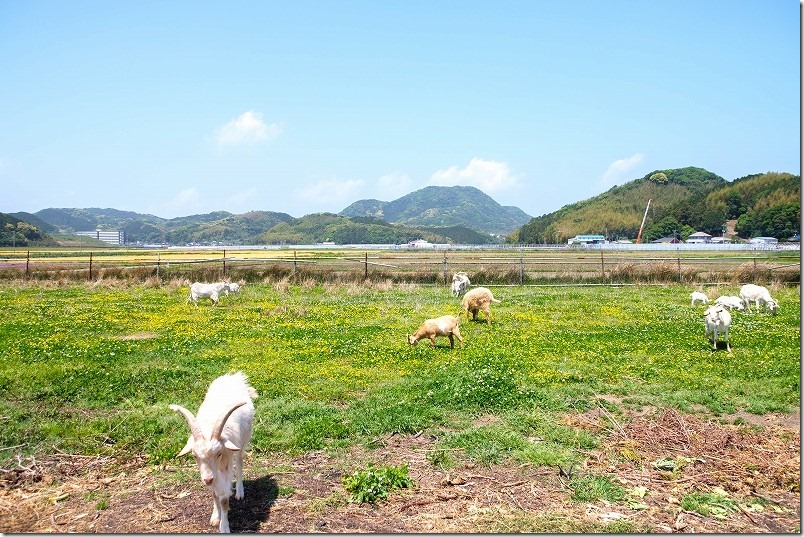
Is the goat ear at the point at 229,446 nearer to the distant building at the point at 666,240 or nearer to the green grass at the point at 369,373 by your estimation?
the green grass at the point at 369,373

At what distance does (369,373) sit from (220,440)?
625 centimetres

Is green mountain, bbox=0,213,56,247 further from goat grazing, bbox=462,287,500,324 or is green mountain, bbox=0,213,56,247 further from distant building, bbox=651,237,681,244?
distant building, bbox=651,237,681,244

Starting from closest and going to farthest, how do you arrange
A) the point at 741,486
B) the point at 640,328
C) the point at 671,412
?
the point at 741,486 → the point at 671,412 → the point at 640,328

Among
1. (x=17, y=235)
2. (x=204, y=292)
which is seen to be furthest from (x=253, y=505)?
(x=17, y=235)

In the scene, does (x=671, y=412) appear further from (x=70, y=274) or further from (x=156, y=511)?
(x=70, y=274)

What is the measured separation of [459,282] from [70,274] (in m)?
24.9

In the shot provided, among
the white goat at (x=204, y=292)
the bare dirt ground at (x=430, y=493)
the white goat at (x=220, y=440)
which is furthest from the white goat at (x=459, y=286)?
the white goat at (x=220, y=440)

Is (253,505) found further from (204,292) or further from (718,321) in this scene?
(204,292)

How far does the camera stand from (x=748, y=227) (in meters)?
133

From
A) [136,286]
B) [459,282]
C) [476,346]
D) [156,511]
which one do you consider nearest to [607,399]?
[476,346]

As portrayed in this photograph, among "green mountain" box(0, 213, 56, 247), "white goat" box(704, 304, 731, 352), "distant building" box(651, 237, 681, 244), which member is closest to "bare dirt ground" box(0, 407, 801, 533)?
"white goat" box(704, 304, 731, 352)

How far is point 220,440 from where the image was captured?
519cm

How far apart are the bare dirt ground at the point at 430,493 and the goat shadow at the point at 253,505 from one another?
14 millimetres

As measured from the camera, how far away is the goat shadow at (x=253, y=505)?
562cm
